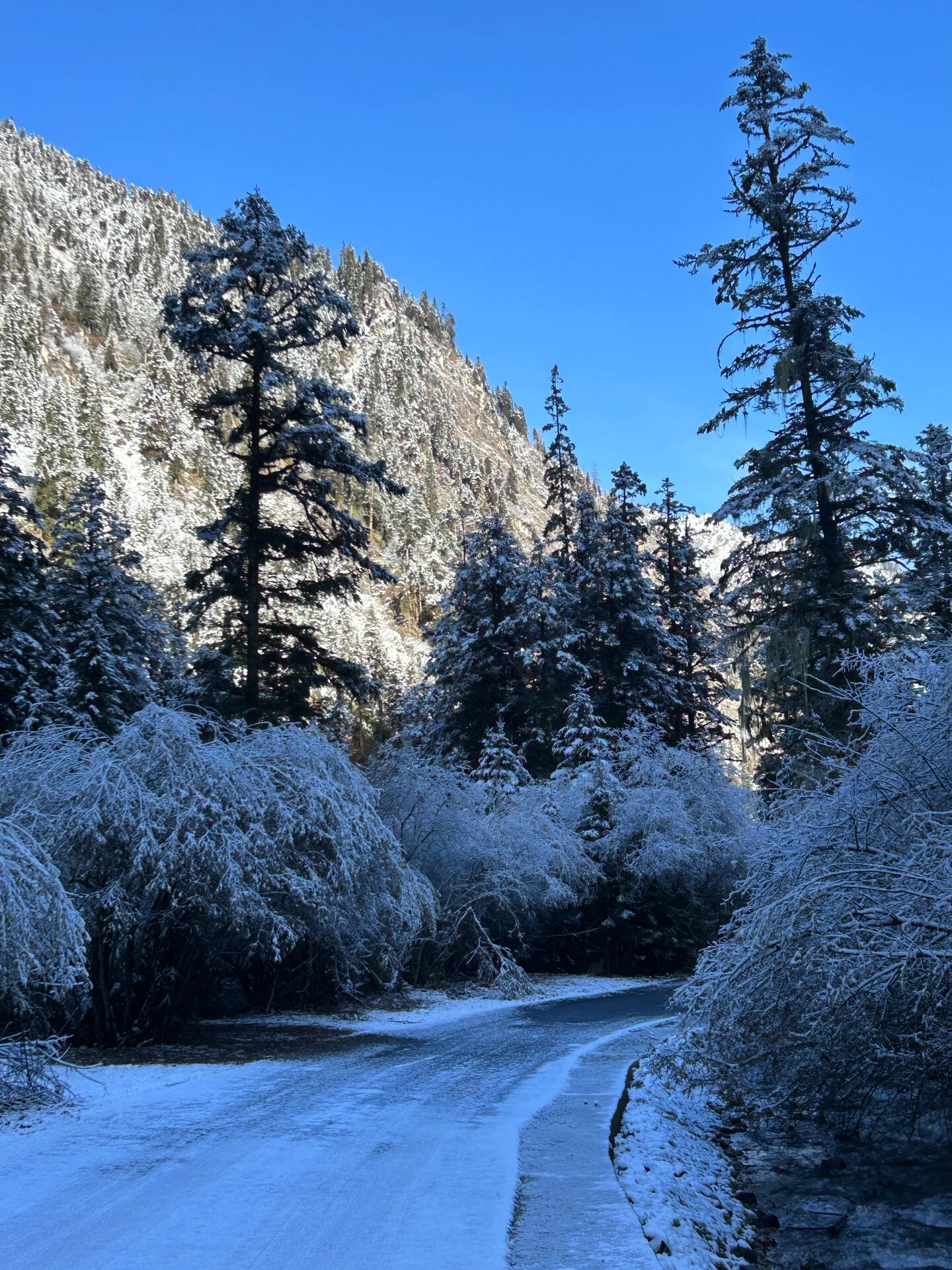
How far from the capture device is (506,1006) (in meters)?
16.0

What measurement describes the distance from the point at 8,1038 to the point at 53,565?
23.7m

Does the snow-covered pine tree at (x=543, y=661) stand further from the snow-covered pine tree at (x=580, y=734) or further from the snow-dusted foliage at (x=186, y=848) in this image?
the snow-dusted foliage at (x=186, y=848)

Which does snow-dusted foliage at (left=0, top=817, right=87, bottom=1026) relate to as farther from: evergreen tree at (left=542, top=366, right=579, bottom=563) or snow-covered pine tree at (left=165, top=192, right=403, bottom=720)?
evergreen tree at (left=542, top=366, right=579, bottom=563)

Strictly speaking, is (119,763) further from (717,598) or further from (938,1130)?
(717,598)

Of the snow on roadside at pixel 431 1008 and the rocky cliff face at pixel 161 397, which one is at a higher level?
the rocky cliff face at pixel 161 397

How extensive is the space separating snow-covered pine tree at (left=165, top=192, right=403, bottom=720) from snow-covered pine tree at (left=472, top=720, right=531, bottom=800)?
24.5 feet

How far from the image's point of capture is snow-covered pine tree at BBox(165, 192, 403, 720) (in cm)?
1934

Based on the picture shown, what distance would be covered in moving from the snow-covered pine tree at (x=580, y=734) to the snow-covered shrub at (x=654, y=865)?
344 centimetres

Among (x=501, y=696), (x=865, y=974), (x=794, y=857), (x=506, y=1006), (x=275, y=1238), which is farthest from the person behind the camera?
(x=501, y=696)

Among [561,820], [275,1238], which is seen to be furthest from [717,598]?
[275,1238]

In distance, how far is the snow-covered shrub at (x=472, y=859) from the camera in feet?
60.6

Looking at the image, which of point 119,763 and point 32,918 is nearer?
point 32,918

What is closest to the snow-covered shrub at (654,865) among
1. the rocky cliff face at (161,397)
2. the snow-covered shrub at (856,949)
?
the snow-covered shrub at (856,949)

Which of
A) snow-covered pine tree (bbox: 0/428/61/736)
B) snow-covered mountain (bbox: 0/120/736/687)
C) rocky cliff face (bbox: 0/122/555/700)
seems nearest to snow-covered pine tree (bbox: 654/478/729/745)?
snow-covered pine tree (bbox: 0/428/61/736)
